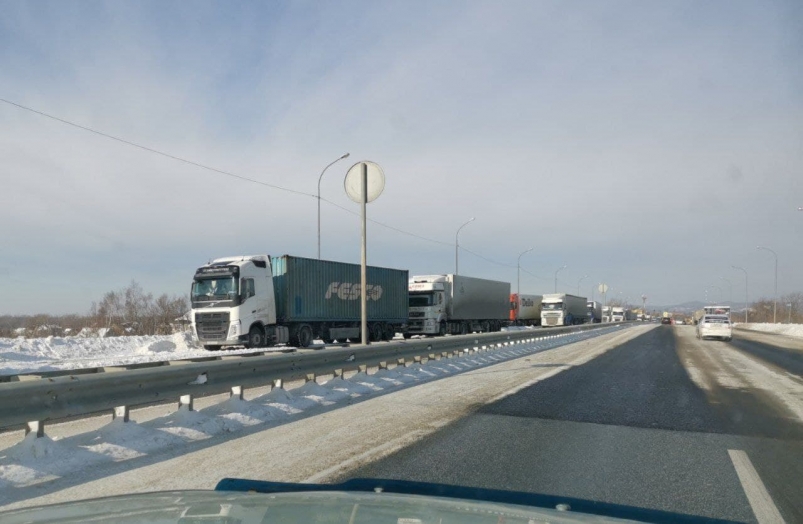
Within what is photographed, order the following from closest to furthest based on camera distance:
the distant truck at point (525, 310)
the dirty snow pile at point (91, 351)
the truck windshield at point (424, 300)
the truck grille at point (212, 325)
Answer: the dirty snow pile at point (91, 351) → the truck grille at point (212, 325) → the truck windshield at point (424, 300) → the distant truck at point (525, 310)

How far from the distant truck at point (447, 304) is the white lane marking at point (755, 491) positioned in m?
29.8

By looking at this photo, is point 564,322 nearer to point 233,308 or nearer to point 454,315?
point 454,315

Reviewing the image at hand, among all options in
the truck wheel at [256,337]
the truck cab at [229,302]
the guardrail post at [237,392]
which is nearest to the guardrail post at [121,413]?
the guardrail post at [237,392]

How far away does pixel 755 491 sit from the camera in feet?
16.6

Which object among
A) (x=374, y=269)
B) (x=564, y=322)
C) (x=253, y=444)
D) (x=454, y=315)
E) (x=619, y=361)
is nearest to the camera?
(x=253, y=444)

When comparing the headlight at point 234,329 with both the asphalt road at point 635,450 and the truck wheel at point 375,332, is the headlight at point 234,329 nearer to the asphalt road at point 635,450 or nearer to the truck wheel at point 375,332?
the truck wheel at point 375,332

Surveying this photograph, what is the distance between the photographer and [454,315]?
37969 mm

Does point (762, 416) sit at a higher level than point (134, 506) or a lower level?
lower

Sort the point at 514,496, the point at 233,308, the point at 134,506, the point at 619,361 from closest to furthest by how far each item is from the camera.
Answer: the point at 134,506 → the point at 514,496 → the point at 619,361 → the point at 233,308

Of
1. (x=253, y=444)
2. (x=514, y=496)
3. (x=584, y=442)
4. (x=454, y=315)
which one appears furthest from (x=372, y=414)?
(x=454, y=315)

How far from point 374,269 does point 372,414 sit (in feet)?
73.0

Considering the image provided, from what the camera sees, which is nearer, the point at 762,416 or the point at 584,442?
the point at 584,442

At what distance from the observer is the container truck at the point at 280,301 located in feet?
71.3

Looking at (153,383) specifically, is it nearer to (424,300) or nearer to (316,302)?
(316,302)
